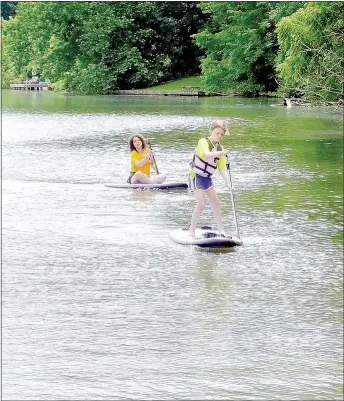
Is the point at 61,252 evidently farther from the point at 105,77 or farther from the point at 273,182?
the point at 105,77

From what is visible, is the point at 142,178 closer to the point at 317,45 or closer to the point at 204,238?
the point at 204,238

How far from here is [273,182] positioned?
60.7 ft

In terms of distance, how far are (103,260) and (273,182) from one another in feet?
23.3

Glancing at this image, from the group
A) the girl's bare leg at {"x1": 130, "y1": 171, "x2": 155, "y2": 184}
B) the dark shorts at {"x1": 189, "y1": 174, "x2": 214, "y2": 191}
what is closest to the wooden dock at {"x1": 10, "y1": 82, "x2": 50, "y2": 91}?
the girl's bare leg at {"x1": 130, "y1": 171, "x2": 155, "y2": 184}

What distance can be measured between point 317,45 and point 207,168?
26735 mm

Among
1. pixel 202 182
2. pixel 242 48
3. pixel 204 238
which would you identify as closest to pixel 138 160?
pixel 202 182

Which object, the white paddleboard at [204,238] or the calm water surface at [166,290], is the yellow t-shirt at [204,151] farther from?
the calm water surface at [166,290]

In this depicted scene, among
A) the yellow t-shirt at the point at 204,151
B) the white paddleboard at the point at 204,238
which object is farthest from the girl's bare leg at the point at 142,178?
the yellow t-shirt at the point at 204,151

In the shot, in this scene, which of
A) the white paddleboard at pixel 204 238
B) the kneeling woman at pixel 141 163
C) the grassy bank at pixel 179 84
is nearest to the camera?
the white paddleboard at pixel 204 238

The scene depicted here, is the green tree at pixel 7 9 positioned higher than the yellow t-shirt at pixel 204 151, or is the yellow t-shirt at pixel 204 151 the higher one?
the green tree at pixel 7 9

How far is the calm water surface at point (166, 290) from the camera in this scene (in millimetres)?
7570

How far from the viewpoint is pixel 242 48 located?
61.3 meters

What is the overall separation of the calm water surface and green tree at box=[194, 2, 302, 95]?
1561 inches

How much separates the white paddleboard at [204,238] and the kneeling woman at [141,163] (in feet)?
15.4
